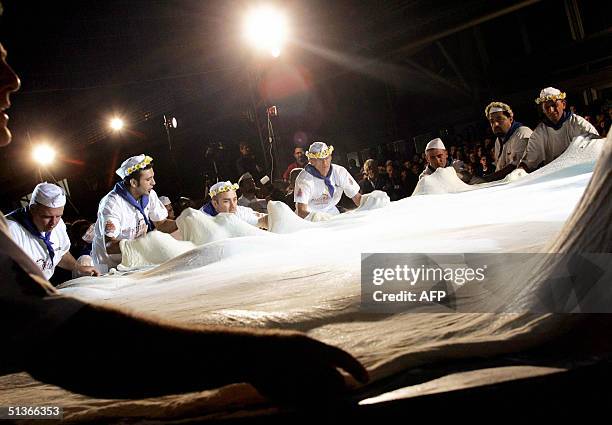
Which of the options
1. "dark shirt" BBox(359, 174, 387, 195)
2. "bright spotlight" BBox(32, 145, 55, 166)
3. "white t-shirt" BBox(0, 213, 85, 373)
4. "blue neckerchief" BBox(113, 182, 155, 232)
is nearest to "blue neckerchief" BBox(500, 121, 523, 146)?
"dark shirt" BBox(359, 174, 387, 195)

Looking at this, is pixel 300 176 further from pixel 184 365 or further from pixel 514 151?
pixel 184 365

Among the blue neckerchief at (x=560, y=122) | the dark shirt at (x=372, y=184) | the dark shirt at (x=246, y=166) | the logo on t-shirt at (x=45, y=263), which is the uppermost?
the dark shirt at (x=246, y=166)

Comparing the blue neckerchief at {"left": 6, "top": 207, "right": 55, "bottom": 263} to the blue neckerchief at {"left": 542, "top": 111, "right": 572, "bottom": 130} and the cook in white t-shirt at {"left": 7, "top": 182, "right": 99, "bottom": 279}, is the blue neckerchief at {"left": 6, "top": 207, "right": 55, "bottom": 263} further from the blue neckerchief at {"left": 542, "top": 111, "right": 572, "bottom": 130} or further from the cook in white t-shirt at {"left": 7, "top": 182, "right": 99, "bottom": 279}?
the blue neckerchief at {"left": 542, "top": 111, "right": 572, "bottom": 130}

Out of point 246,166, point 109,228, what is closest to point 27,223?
point 109,228

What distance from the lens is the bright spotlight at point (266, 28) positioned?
536 centimetres

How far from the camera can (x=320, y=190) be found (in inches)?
198

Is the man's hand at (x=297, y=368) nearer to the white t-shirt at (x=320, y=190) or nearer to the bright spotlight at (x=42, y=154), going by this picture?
the white t-shirt at (x=320, y=190)

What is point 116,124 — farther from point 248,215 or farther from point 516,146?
point 516,146

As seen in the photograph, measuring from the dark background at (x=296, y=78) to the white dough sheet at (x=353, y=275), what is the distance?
298cm

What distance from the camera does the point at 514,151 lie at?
185 inches

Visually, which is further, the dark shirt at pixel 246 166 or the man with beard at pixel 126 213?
the dark shirt at pixel 246 166

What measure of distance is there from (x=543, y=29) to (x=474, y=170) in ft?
10.4

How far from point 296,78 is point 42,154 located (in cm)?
426

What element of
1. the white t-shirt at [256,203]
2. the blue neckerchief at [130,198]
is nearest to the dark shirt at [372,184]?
the white t-shirt at [256,203]
